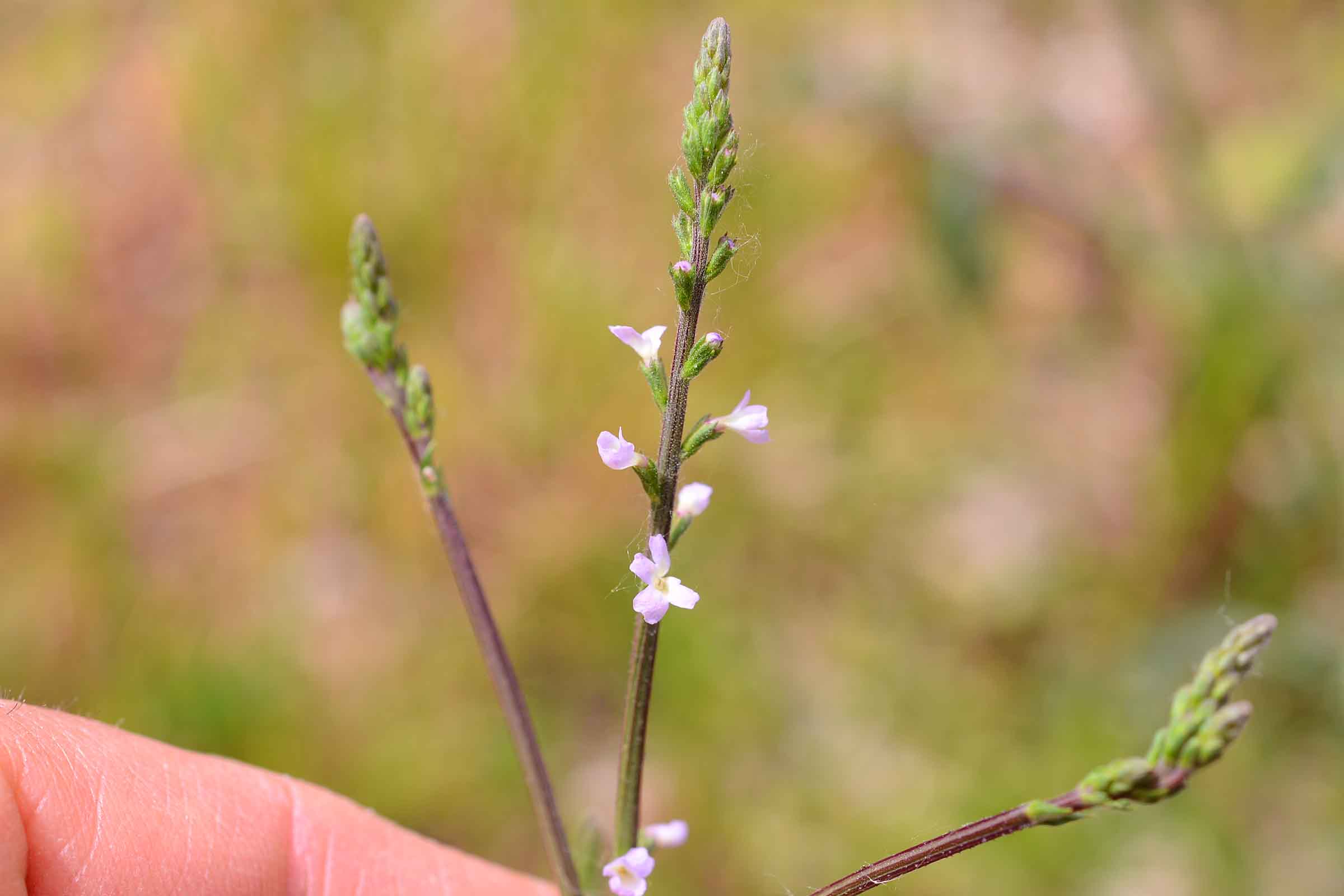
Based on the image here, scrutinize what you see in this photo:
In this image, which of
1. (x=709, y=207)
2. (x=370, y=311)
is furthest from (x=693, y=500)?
(x=370, y=311)

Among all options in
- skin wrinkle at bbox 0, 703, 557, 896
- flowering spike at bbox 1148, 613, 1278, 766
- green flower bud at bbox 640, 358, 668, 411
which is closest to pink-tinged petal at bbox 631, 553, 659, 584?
green flower bud at bbox 640, 358, 668, 411

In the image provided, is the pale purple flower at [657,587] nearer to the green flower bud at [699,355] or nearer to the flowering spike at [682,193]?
the green flower bud at [699,355]

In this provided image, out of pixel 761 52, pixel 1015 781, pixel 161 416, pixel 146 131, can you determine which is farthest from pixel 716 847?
pixel 146 131

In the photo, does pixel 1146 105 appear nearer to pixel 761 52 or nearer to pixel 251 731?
A: pixel 761 52

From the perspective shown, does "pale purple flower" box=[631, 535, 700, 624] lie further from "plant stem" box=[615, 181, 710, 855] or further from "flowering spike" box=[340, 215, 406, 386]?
"flowering spike" box=[340, 215, 406, 386]

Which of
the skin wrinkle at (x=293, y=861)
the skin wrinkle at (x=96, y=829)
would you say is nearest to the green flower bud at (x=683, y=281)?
the skin wrinkle at (x=96, y=829)

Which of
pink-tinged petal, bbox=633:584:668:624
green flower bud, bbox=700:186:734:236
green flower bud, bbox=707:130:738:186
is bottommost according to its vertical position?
pink-tinged petal, bbox=633:584:668:624
